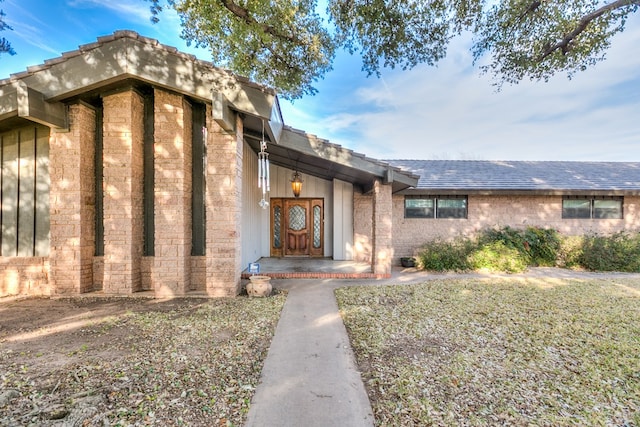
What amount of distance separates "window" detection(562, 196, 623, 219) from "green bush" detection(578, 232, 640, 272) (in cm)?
124

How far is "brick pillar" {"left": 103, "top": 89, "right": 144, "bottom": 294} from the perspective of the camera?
5.05m

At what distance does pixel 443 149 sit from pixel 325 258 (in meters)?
26.0

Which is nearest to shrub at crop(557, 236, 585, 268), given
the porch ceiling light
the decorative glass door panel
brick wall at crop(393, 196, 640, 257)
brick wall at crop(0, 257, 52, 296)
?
brick wall at crop(393, 196, 640, 257)

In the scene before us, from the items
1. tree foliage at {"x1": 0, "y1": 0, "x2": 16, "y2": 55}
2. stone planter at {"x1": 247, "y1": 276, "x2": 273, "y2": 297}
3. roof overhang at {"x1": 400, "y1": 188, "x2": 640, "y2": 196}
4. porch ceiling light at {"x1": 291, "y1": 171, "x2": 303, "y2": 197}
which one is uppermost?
tree foliage at {"x1": 0, "y1": 0, "x2": 16, "y2": 55}

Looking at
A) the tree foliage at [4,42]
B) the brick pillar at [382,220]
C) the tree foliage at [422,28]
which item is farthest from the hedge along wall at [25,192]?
the brick pillar at [382,220]

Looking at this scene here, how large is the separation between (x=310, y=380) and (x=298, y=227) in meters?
7.66

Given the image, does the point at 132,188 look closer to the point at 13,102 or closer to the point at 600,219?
the point at 13,102

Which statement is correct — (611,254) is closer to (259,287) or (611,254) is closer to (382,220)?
(382,220)

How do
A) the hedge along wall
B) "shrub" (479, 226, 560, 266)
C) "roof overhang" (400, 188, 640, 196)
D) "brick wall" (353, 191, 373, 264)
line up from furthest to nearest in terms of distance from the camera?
1. "brick wall" (353, 191, 373, 264)
2. "roof overhang" (400, 188, 640, 196)
3. "shrub" (479, 226, 560, 266)
4. the hedge along wall

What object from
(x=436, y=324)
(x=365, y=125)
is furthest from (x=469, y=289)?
(x=365, y=125)

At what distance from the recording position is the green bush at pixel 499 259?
7.80 meters

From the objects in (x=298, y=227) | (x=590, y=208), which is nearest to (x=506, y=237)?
(x=590, y=208)

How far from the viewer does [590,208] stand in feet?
31.0

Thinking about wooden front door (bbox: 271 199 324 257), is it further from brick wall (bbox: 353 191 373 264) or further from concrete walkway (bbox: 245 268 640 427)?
concrete walkway (bbox: 245 268 640 427)
